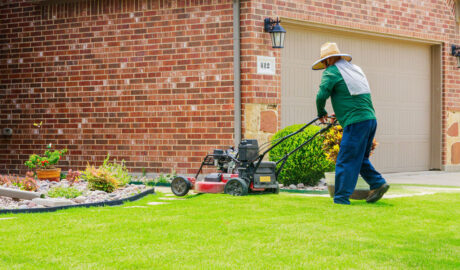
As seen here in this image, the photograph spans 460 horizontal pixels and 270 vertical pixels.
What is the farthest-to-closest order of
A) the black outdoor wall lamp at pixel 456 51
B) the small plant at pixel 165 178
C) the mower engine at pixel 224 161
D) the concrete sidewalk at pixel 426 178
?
1. the black outdoor wall lamp at pixel 456 51
2. the concrete sidewalk at pixel 426 178
3. the small plant at pixel 165 178
4. the mower engine at pixel 224 161

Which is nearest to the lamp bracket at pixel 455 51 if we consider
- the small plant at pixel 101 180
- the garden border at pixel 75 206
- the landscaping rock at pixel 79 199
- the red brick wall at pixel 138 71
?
the red brick wall at pixel 138 71

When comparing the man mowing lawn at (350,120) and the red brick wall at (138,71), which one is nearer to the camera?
the man mowing lawn at (350,120)

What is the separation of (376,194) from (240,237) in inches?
117

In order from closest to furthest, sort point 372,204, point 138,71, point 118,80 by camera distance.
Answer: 1. point 372,204
2. point 138,71
3. point 118,80

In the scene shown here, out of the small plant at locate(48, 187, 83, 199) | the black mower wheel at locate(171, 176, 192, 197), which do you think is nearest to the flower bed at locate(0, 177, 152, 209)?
the small plant at locate(48, 187, 83, 199)

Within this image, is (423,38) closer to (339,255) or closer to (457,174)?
(457,174)

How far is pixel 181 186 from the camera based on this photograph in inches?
372

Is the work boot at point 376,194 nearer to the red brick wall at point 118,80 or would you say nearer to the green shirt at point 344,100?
the green shirt at point 344,100

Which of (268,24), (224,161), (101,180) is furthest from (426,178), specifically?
(101,180)

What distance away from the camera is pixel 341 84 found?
26.2 ft

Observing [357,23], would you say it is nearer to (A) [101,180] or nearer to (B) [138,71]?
(B) [138,71]

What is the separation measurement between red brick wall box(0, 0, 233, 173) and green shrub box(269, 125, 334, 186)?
58.6 inches

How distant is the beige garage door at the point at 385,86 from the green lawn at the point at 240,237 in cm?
535

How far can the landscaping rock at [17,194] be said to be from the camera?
840cm
